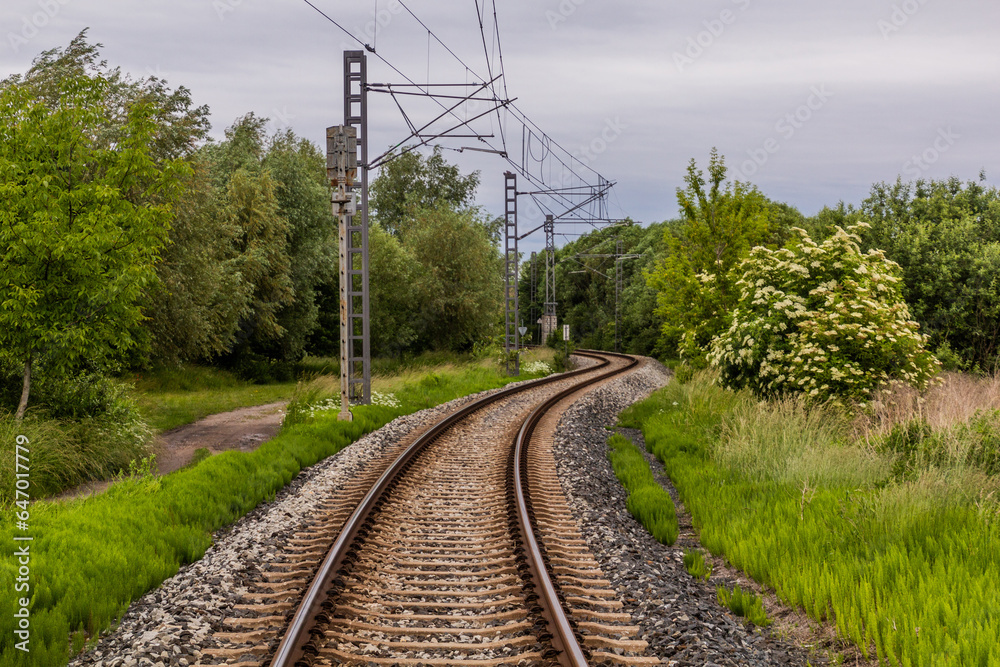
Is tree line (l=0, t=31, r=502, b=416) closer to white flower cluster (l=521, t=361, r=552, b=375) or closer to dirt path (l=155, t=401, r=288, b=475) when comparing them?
dirt path (l=155, t=401, r=288, b=475)

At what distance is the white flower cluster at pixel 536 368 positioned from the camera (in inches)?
1283

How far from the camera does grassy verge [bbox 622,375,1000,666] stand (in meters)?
4.64

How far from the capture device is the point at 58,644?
4605 mm

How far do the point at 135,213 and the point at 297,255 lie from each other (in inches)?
859

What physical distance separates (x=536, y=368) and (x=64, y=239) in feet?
80.3

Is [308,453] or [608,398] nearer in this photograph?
[308,453]

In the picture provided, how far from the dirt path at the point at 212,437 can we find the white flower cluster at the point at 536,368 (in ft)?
52.1

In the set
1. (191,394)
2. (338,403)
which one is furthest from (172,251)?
(338,403)

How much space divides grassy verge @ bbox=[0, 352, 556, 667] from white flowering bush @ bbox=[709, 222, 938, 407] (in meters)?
8.51

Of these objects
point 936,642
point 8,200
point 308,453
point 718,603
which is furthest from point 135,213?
point 936,642

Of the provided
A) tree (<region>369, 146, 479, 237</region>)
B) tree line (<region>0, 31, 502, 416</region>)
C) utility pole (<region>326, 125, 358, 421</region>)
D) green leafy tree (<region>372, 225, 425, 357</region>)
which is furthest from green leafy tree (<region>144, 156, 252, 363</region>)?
tree (<region>369, 146, 479, 237</region>)

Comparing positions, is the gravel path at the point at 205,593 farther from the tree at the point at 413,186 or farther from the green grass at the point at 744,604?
the tree at the point at 413,186

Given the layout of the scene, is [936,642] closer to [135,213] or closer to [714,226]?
[135,213]

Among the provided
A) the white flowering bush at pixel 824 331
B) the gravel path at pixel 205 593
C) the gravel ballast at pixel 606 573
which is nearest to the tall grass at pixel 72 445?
the gravel path at pixel 205 593
